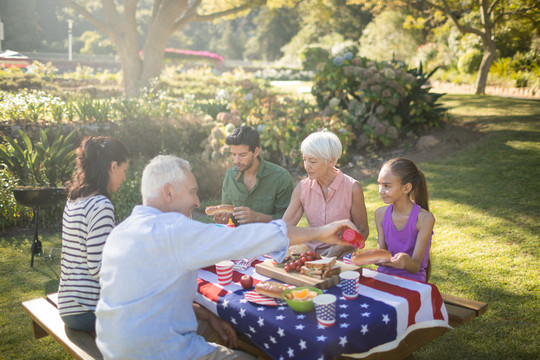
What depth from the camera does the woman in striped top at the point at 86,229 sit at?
2.74 meters

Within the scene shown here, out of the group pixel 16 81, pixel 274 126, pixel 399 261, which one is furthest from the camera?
pixel 16 81

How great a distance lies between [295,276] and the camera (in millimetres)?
2619

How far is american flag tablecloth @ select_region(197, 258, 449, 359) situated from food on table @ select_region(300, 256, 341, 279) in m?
0.11

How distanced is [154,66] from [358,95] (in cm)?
948

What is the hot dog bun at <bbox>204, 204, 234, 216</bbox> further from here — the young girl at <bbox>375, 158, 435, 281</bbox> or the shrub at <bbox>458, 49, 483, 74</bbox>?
the shrub at <bbox>458, 49, 483, 74</bbox>

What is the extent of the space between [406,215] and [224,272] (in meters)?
1.45

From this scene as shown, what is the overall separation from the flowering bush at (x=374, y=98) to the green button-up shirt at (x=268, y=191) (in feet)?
17.5

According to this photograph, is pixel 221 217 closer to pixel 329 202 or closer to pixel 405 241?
pixel 329 202

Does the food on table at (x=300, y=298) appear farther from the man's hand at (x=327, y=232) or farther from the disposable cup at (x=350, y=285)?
the man's hand at (x=327, y=232)

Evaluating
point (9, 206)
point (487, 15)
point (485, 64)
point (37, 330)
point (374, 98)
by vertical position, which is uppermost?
point (487, 15)

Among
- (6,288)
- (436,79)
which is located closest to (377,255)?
(6,288)

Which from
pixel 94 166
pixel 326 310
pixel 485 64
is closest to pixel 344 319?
pixel 326 310

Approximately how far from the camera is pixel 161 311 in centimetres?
210

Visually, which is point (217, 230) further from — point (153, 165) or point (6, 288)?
point (6, 288)
